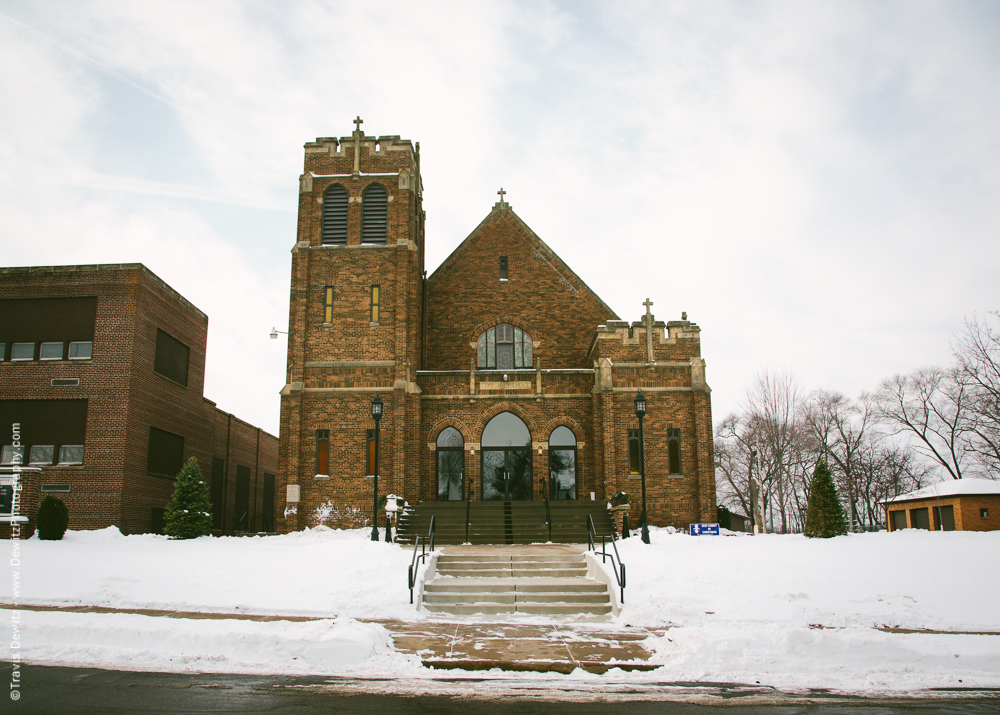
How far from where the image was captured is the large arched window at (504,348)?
91.8 feet

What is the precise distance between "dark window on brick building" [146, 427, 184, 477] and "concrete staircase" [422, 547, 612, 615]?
14.3 metres

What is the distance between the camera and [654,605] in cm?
1270

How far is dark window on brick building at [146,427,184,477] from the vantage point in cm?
2528

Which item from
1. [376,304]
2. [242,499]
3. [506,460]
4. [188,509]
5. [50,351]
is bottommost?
[188,509]

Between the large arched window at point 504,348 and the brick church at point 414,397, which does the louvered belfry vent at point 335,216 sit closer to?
the brick church at point 414,397

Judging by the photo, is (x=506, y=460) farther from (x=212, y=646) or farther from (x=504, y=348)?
(x=212, y=646)

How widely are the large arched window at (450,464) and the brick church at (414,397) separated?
0.12ft

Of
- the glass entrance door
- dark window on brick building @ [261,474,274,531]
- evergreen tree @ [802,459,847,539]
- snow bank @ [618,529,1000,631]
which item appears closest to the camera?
snow bank @ [618,529,1000,631]

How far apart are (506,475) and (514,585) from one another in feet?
37.9

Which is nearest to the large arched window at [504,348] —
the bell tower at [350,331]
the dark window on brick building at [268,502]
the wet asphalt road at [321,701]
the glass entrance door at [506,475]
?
the bell tower at [350,331]

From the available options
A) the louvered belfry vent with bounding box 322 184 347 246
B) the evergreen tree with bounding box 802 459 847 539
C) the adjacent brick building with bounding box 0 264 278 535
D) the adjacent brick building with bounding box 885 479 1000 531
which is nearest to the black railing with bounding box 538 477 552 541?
the evergreen tree with bounding box 802 459 847 539

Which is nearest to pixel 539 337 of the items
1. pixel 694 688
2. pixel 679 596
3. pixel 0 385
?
pixel 679 596

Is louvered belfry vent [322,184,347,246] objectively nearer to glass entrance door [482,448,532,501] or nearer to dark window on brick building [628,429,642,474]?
glass entrance door [482,448,532,501]

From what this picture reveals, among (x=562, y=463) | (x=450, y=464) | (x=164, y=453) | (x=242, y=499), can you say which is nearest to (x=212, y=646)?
(x=450, y=464)
